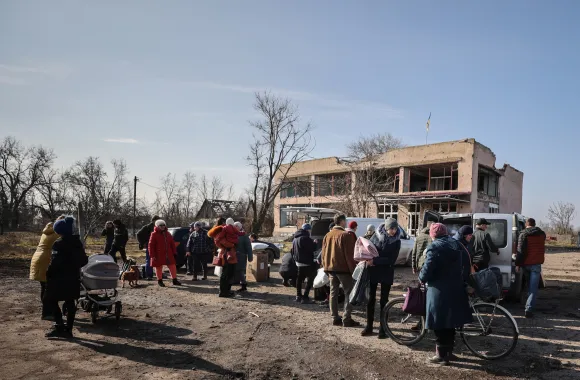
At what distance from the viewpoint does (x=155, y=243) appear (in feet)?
35.3

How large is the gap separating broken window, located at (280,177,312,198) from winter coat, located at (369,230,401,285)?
29.6 metres

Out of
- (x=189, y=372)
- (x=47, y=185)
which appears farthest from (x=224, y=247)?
(x=47, y=185)

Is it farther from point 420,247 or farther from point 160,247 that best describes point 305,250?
point 160,247

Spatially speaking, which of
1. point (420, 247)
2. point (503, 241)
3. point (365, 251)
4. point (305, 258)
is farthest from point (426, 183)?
point (365, 251)

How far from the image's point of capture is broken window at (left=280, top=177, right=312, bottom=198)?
123ft

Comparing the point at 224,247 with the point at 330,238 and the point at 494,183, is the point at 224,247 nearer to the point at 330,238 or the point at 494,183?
the point at 330,238

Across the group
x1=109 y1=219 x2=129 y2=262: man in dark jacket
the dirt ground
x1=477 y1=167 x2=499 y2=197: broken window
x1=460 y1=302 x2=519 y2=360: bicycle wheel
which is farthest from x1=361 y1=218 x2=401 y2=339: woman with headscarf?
x1=477 y1=167 x2=499 y2=197: broken window

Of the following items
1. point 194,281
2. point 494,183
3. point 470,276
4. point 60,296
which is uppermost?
point 494,183

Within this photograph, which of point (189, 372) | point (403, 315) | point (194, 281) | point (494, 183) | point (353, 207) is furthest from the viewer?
point (494, 183)

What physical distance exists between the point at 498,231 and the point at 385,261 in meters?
4.27

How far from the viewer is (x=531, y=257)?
801 cm

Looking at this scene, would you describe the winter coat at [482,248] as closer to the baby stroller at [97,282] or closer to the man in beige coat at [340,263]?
the man in beige coat at [340,263]

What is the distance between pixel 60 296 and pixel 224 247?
400cm

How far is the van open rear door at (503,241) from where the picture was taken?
880 centimetres
